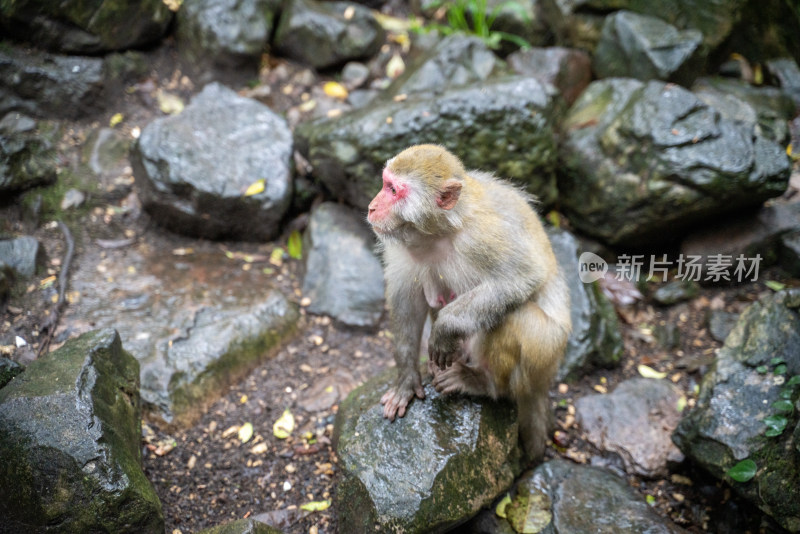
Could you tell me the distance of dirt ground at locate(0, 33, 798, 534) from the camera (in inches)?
155

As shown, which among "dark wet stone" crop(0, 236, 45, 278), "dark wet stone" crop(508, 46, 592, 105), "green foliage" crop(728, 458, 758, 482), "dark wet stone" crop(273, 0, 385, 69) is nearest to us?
"green foliage" crop(728, 458, 758, 482)

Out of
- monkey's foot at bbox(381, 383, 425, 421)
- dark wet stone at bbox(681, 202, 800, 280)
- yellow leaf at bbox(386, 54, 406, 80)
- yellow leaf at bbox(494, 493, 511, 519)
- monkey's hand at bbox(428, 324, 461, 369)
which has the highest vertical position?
monkey's hand at bbox(428, 324, 461, 369)

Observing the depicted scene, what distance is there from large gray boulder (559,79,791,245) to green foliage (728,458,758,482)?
8.49ft

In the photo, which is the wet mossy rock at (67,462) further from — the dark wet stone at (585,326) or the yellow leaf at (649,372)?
the yellow leaf at (649,372)

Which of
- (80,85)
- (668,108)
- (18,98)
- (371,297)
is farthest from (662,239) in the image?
(18,98)

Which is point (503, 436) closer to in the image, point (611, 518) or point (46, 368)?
point (611, 518)

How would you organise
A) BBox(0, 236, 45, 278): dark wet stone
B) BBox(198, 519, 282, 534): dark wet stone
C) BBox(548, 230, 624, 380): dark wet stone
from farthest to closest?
1. BBox(548, 230, 624, 380): dark wet stone
2. BBox(0, 236, 45, 278): dark wet stone
3. BBox(198, 519, 282, 534): dark wet stone

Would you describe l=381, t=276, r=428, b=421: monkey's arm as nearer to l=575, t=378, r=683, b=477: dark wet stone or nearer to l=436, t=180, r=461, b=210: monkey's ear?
l=436, t=180, r=461, b=210: monkey's ear

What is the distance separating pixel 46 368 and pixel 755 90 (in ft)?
24.2

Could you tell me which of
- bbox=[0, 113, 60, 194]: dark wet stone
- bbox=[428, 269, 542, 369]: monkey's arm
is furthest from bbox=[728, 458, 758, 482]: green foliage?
bbox=[0, 113, 60, 194]: dark wet stone

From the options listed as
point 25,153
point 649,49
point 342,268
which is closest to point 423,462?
point 342,268

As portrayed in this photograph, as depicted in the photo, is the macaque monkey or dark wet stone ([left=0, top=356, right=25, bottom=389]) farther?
dark wet stone ([left=0, top=356, right=25, bottom=389])

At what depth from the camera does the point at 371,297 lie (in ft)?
17.9

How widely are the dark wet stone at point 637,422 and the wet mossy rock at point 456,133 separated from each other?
213 cm
